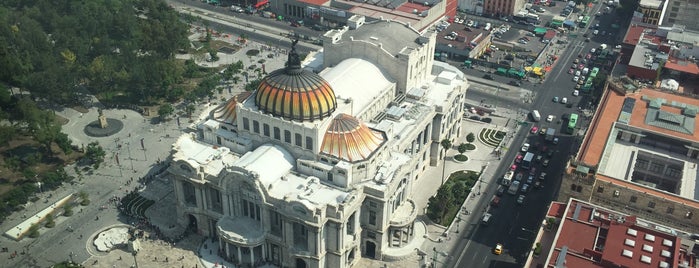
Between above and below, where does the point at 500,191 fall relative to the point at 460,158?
above

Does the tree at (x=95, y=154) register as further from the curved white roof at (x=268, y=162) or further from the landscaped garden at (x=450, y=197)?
the landscaped garden at (x=450, y=197)

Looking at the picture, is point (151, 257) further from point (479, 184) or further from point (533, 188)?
point (533, 188)

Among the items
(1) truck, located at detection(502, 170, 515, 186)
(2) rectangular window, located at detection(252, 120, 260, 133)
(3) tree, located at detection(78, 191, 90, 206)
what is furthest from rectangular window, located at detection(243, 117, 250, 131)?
(1) truck, located at detection(502, 170, 515, 186)

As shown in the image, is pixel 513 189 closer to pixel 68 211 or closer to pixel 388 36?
pixel 388 36

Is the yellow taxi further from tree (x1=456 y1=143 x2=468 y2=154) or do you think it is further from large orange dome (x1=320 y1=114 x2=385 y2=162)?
tree (x1=456 y1=143 x2=468 y2=154)

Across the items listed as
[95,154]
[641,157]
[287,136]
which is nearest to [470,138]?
[641,157]
